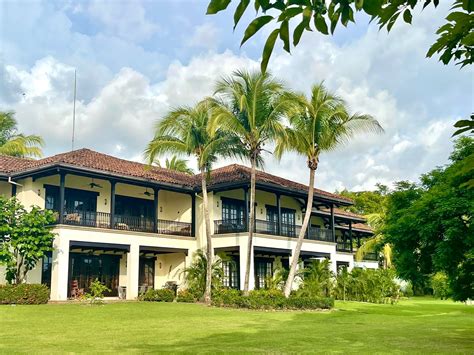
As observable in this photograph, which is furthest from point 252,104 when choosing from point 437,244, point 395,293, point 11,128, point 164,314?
point 11,128

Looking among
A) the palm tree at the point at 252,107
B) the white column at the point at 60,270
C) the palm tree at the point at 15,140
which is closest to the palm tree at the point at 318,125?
the palm tree at the point at 252,107

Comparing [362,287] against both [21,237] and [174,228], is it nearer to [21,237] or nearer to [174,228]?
[174,228]

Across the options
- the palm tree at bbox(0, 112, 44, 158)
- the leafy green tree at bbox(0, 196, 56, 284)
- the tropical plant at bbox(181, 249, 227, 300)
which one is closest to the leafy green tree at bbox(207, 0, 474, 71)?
the leafy green tree at bbox(0, 196, 56, 284)

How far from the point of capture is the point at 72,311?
18.8 m

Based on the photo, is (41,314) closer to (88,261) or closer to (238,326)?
(238,326)

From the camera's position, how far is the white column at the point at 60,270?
23.3 metres

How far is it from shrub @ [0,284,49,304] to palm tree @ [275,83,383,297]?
1006cm

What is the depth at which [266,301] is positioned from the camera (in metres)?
22.0

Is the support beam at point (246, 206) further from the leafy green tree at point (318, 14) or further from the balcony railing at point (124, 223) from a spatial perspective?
the leafy green tree at point (318, 14)

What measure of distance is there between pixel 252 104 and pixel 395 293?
16347mm

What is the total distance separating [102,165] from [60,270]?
17.3 feet

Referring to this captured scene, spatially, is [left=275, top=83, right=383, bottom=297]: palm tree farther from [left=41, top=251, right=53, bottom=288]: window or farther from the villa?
[left=41, top=251, right=53, bottom=288]: window

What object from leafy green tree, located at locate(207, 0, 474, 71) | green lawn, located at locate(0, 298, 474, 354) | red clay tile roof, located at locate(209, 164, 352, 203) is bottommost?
green lawn, located at locate(0, 298, 474, 354)

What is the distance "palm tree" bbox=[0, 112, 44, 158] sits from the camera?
1394 inches
